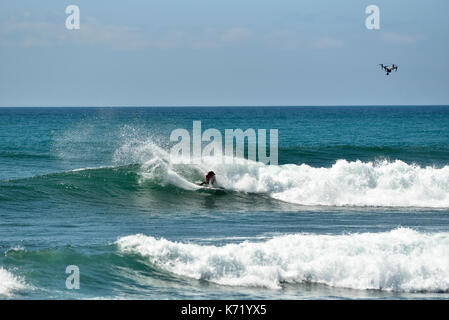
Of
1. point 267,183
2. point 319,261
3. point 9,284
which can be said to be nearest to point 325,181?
point 267,183

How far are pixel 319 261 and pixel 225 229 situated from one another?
512 centimetres

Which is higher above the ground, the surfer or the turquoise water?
the surfer

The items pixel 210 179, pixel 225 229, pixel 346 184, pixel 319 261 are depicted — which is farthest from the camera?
pixel 210 179

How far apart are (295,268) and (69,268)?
4.70 meters

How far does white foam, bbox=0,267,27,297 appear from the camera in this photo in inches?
505

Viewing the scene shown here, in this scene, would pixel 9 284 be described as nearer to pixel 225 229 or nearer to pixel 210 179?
pixel 225 229

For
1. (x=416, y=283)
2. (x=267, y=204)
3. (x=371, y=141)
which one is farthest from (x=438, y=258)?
(x=371, y=141)

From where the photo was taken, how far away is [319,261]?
14805 millimetres

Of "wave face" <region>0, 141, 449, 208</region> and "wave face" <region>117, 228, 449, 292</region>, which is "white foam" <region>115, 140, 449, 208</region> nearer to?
"wave face" <region>0, 141, 449, 208</region>

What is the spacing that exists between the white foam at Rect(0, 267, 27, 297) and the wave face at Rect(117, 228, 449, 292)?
3062 mm

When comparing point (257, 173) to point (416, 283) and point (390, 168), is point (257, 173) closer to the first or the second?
point (390, 168)

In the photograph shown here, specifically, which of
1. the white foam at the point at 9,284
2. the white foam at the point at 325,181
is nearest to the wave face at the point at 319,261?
the white foam at the point at 9,284

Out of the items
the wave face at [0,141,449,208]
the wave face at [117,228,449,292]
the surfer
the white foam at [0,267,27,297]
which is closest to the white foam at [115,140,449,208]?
the wave face at [0,141,449,208]
